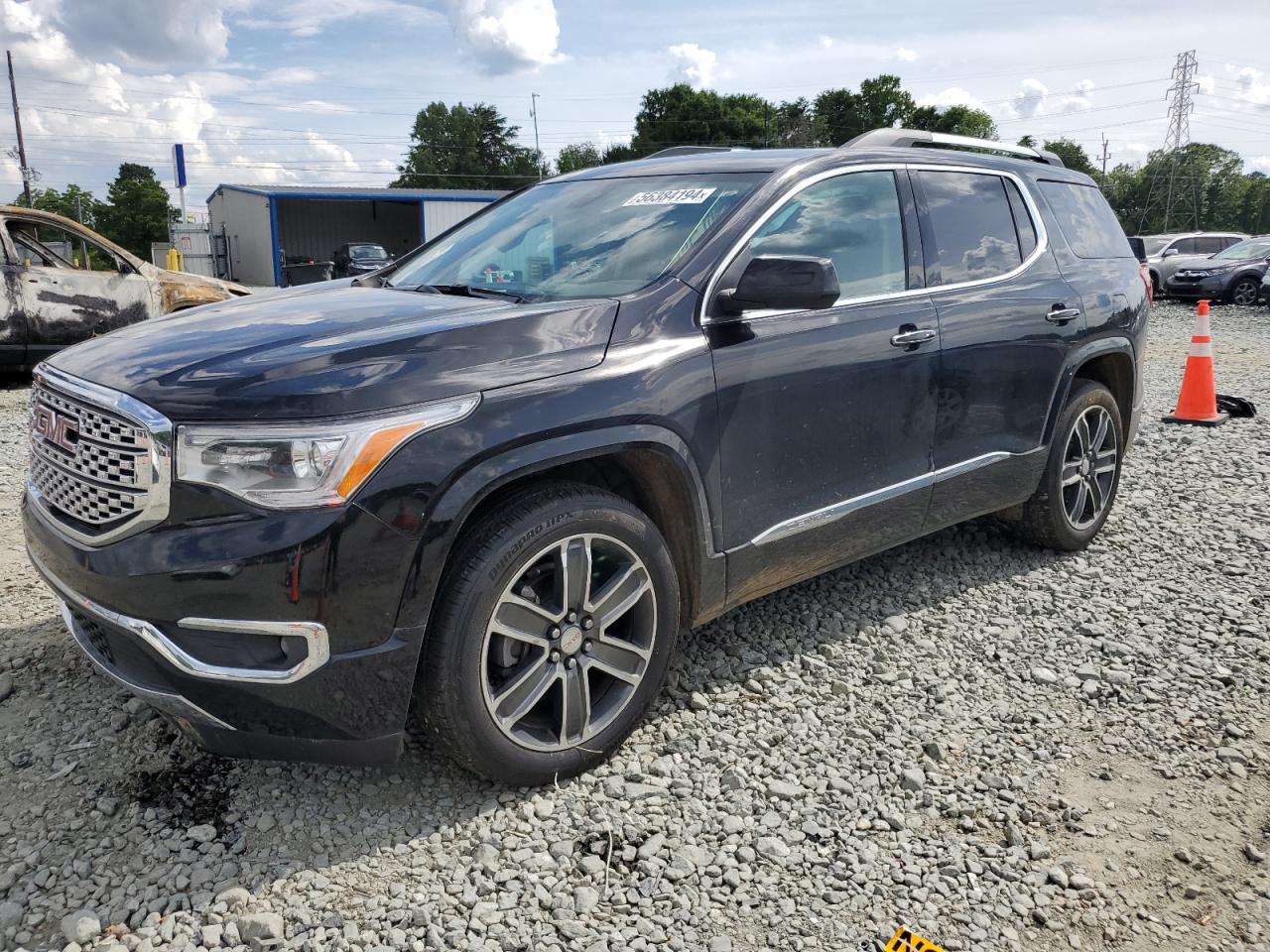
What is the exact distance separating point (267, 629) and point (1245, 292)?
2464 centimetres

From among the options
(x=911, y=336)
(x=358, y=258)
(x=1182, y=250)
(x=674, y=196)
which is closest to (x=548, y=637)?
(x=674, y=196)

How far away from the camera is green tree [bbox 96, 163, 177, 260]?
73125 mm

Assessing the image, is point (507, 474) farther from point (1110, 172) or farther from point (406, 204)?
point (1110, 172)

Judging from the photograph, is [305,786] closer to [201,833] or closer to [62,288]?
[201,833]

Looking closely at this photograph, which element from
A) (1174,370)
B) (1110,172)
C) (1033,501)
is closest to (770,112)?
(1110,172)

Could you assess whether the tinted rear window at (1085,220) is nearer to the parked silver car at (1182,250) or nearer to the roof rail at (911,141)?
the roof rail at (911,141)

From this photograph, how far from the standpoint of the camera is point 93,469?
99.8 inches

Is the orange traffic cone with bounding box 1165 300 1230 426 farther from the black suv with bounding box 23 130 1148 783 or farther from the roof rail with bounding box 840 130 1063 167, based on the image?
the black suv with bounding box 23 130 1148 783

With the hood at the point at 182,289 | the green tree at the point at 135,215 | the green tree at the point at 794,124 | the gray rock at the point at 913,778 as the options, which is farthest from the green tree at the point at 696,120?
the gray rock at the point at 913,778

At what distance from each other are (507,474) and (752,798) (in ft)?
3.92

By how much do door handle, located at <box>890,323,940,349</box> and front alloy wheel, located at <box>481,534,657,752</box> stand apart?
1399mm

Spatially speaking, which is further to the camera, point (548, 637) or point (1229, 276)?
point (1229, 276)

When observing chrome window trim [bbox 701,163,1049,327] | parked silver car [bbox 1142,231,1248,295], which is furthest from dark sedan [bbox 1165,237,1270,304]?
chrome window trim [bbox 701,163,1049,327]

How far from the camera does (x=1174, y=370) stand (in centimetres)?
1134
